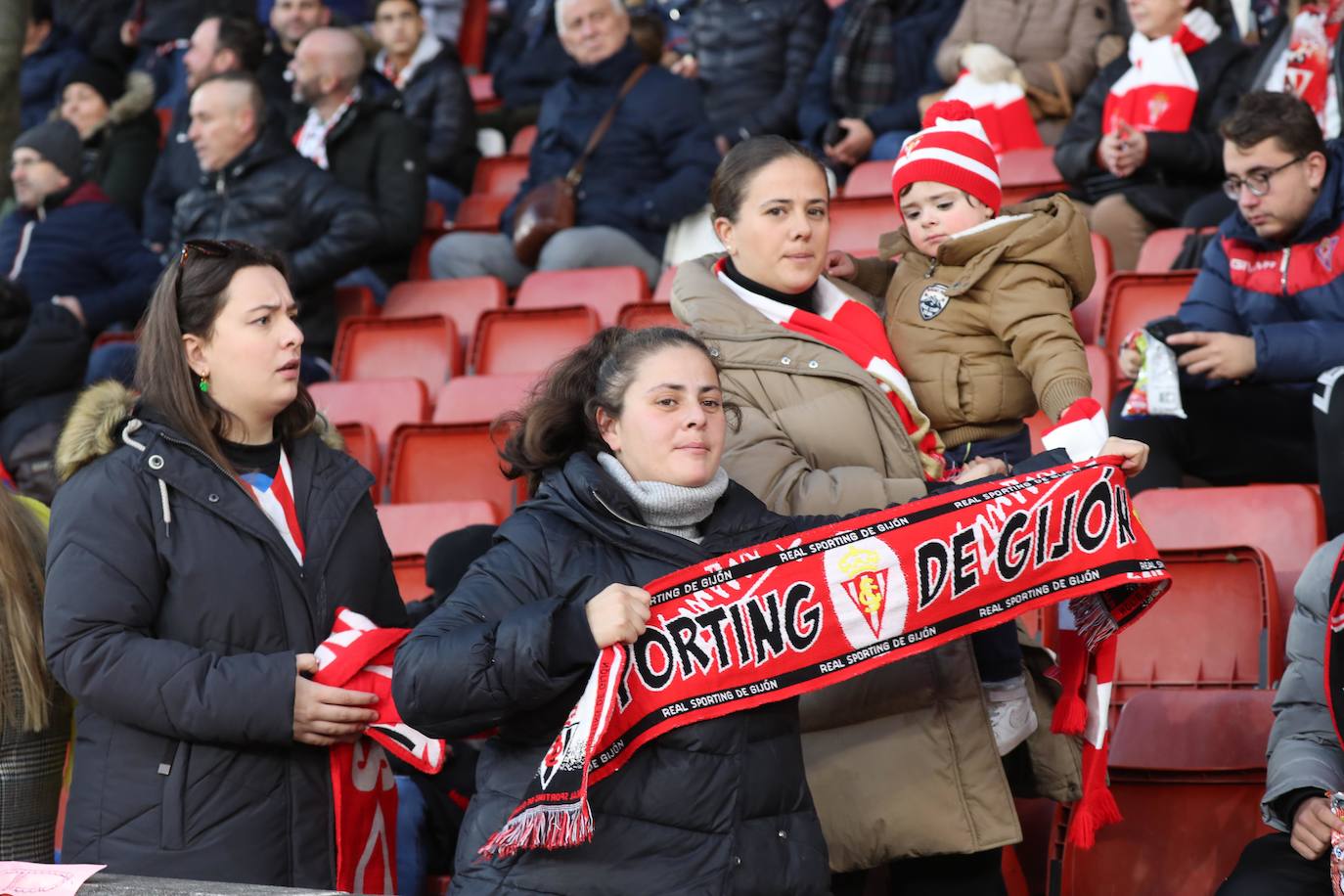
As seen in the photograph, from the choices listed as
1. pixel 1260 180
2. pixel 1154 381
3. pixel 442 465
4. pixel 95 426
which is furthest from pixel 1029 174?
pixel 95 426

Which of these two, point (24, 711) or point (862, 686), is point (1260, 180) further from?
point (24, 711)

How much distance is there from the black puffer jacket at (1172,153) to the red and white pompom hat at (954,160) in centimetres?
266

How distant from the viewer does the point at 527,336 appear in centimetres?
617

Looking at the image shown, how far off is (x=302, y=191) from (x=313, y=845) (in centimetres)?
419

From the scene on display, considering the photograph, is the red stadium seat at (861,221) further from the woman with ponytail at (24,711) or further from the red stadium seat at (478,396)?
the woman with ponytail at (24,711)

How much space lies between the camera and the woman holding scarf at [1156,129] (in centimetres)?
587

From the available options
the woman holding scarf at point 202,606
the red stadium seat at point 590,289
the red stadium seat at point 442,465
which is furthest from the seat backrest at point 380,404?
the woman holding scarf at point 202,606

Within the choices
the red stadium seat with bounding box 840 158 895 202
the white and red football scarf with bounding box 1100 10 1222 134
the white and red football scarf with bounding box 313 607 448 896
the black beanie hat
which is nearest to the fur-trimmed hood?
the white and red football scarf with bounding box 313 607 448 896

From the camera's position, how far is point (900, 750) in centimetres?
301

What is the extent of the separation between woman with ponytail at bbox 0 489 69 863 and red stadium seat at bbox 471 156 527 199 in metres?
5.58

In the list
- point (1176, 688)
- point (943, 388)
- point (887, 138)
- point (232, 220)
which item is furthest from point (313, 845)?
point (887, 138)

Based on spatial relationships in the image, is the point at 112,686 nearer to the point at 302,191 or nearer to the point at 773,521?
the point at 773,521

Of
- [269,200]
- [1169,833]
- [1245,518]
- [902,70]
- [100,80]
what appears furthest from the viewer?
[100,80]

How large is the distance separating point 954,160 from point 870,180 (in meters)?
3.73
